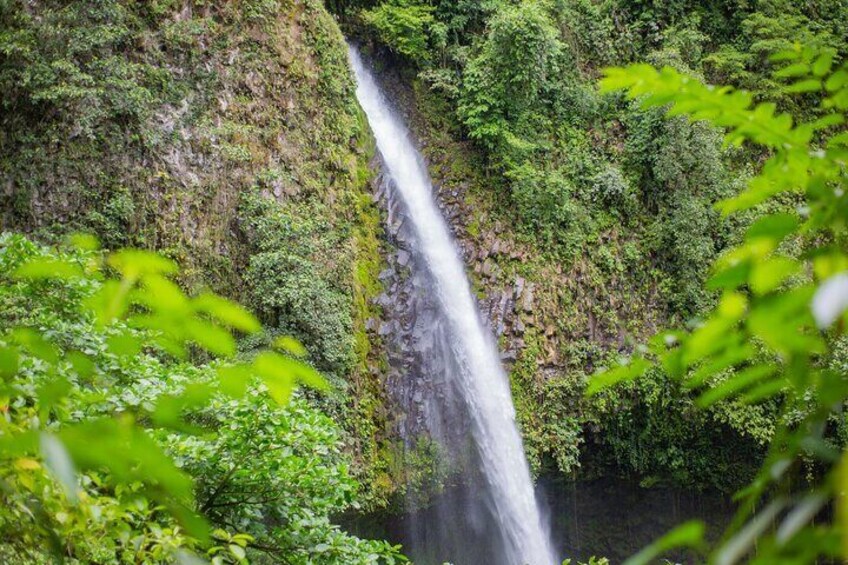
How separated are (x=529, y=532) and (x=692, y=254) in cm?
530

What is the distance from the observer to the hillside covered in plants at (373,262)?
751 millimetres

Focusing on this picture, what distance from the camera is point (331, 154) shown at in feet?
31.1

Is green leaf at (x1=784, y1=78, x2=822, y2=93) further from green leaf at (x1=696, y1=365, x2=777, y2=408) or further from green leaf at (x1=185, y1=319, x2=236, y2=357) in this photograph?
green leaf at (x1=185, y1=319, x2=236, y2=357)

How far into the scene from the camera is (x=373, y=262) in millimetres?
9656

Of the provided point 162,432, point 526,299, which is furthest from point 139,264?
point 526,299

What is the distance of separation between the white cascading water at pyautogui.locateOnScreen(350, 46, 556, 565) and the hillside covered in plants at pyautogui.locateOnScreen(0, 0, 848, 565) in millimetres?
335

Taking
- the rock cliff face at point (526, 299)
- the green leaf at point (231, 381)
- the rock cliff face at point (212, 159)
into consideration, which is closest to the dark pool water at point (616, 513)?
the rock cliff face at point (526, 299)

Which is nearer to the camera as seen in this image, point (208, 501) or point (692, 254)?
point (208, 501)

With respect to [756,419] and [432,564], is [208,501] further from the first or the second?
[756,419]

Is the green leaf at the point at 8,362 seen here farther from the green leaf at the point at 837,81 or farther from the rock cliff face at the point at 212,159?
the rock cliff face at the point at 212,159

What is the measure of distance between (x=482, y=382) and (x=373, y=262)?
90.7 inches

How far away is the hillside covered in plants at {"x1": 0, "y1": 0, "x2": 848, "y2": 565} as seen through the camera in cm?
75

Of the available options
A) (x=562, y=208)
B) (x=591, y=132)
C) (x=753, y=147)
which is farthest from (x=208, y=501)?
(x=753, y=147)

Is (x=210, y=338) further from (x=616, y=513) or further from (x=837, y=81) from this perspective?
(x=616, y=513)
